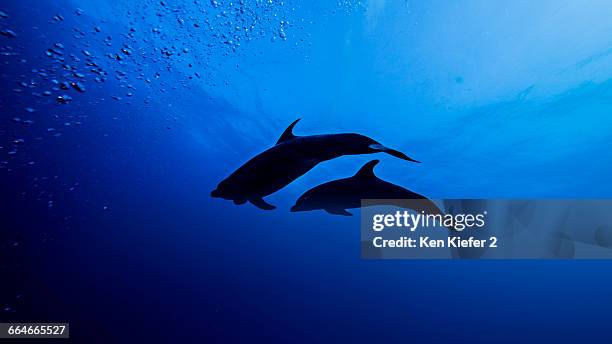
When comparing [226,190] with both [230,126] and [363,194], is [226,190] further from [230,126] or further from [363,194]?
[230,126]

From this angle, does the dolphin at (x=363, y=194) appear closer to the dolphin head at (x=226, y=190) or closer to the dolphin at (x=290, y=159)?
the dolphin at (x=290, y=159)

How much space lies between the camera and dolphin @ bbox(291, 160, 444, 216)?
14.4 ft

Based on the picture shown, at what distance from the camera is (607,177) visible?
55.5 ft

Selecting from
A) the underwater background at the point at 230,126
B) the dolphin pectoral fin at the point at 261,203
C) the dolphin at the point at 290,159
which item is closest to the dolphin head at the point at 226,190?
the dolphin at the point at 290,159

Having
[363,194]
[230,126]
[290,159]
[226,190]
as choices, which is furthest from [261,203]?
[230,126]

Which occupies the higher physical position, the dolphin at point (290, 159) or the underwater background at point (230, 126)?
the underwater background at point (230, 126)

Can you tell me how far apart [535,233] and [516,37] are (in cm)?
879

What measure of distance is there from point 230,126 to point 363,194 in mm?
12290

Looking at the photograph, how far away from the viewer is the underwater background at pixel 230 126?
29.1 feet

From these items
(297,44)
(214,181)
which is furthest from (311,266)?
(297,44)

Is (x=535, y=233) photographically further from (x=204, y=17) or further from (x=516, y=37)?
(x=204, y=17)

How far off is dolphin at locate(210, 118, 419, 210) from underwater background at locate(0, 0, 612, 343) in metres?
6.00

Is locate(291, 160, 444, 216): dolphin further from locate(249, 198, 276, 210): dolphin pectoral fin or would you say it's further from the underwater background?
the underwater background

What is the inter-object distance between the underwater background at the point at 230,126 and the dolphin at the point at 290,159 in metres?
6.00
